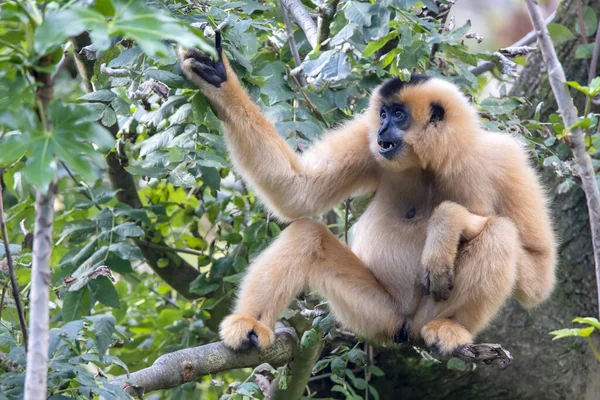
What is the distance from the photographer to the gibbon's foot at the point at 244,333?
153 inches

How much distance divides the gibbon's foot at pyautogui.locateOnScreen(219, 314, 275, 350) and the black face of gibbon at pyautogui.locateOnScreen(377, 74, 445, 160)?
1197mm

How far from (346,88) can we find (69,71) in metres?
2.67

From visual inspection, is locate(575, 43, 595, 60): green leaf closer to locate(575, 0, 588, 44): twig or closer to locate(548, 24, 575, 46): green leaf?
locate(575, 0, 588, 44): twig

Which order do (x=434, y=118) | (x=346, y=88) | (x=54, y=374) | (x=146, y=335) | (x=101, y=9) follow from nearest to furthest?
(x=101, y=9), (x=54, y=374), (x=434, y=118), (x=346, y=88), (x=146, y=335)

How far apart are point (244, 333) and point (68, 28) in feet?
8.10

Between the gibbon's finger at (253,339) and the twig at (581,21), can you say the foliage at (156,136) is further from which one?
the twig at (581,21)

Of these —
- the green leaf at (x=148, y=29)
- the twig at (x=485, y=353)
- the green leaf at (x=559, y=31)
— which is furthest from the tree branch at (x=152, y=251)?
the green leaf at (x=148, y=29)

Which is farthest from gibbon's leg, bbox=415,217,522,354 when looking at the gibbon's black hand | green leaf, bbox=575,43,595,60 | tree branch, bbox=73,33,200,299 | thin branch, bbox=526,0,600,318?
tree branch, bbox=73,33,200,299

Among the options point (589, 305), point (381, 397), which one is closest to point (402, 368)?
point (381, 397)

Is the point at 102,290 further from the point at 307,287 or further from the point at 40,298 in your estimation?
the point at 40,298

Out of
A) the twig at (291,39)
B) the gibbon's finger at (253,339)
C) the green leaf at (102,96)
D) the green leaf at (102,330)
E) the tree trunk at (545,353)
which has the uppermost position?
the green leaf at (102,96)

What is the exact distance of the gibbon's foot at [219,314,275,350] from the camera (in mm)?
3877

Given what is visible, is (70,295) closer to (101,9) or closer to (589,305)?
(101,9)

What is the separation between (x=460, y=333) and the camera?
383 centimetres
